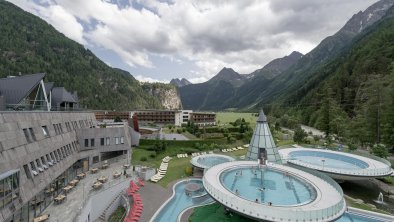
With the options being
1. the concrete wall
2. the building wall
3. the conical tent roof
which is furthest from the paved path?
the conical tent roof

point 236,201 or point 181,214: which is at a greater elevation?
point 236,201

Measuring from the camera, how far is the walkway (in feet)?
64.1

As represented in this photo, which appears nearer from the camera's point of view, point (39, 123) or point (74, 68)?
point (39, 123)

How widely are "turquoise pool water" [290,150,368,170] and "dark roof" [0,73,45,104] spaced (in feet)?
122

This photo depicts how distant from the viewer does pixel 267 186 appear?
22.3m

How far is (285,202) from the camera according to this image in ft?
62.1

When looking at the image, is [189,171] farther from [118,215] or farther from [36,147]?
[36,147]

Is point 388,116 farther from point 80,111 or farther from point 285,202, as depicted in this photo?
point 80,111

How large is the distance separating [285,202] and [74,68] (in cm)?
18589

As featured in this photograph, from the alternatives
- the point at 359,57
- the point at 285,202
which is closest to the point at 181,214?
the point at 285,202

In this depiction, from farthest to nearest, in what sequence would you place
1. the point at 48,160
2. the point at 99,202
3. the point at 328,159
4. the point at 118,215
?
1. the point at 328,159
2. the point at 118,215
3. the point at 99,202
4. the point at 48,160

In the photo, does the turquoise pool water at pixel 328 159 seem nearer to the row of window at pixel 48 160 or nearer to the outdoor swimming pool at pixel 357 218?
the outdoor swimming pool at pixel 357 218

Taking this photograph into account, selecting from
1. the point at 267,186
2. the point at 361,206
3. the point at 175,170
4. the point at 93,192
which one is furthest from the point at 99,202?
the point at 361,206

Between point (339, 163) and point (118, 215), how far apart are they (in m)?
33.1
